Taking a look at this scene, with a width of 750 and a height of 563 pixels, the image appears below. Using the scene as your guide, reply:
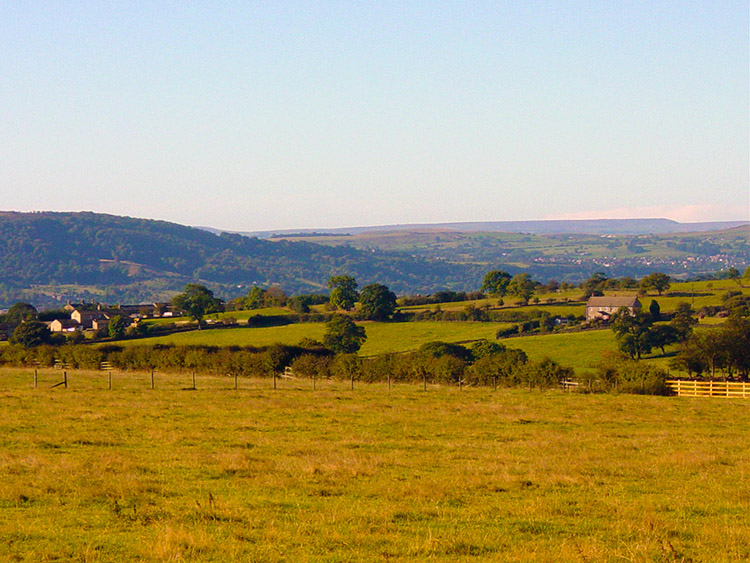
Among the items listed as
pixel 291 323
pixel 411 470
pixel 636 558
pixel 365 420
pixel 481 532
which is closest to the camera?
pixel 636 558

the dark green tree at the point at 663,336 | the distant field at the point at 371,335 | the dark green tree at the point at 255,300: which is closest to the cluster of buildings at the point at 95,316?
the dark green tree at the point at 255,300

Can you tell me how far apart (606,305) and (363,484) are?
375 feet

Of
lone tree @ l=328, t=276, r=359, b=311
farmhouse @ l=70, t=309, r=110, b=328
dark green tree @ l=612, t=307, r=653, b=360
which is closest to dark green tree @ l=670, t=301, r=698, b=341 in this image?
dark green tree @ l=612, t=307, r=653, b=360

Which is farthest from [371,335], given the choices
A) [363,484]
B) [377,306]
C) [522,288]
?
[363,484]

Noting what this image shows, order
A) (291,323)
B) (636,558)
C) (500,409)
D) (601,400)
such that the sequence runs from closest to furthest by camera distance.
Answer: (636,558) < (500,409) < (601,400) < (291,323)

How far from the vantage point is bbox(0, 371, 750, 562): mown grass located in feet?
39.1

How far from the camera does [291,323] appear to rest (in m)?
128

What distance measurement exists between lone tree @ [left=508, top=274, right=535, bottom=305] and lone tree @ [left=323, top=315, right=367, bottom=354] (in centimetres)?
4259

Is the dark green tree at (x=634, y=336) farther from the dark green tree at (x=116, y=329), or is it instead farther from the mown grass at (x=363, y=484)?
the dark green tree at (x=116, y=329)

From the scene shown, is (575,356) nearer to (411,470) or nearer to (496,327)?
(496,327)

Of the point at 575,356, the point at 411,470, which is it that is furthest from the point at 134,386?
the point at 575,356

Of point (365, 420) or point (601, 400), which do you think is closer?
point (365, 420)

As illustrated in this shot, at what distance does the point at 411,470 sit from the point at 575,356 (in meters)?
73.9

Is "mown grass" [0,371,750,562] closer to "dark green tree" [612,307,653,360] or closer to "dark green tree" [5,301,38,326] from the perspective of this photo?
"dark green tree" [612,307,653,360]
